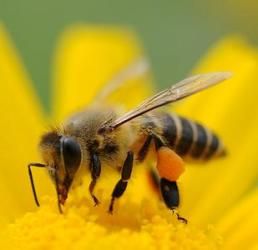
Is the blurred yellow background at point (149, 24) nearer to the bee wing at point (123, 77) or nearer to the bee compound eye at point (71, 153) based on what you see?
the bee wing at point (123, 77)

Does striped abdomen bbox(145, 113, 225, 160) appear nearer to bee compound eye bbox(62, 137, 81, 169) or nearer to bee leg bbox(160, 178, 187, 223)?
bee leg bbox(160, 178, 187, 223)

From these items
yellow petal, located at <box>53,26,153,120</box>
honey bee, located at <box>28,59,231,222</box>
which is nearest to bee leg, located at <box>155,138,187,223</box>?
honey bee, located at <box>28,59,231,222</box>

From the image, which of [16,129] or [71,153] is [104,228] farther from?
[16,129]

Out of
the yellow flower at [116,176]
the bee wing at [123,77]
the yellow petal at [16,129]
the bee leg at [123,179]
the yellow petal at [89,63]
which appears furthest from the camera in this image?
the yellow petal at [89,63]

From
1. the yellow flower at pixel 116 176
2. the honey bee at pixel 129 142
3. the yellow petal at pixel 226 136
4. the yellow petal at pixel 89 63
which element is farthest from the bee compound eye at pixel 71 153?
the yellow petal at pixel 89 63

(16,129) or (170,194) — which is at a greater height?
(16,129)

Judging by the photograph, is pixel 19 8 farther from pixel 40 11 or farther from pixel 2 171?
pixel 2 171

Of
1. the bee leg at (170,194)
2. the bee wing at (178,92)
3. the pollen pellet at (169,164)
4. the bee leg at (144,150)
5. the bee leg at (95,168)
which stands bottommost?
the bee leg at (170,194)

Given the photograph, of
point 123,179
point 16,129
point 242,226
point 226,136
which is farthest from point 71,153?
point 226,136
